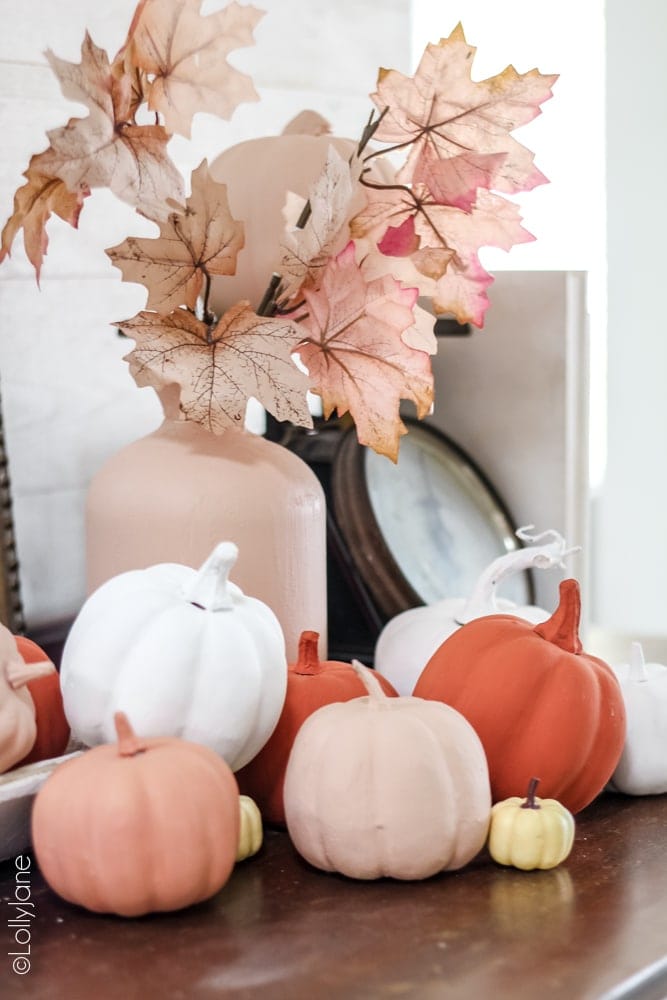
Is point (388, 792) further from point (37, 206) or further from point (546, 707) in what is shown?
point (37, 206)

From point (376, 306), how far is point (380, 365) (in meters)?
0.04

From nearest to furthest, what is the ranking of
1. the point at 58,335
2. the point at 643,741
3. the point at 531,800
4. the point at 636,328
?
the point at 531,800 → the point at 643,741 → the point at 58,335 → the point at 636,328

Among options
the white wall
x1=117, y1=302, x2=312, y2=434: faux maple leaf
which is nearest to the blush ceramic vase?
x1=117, y1=302, x2=312, y2=434: faux maple leaf

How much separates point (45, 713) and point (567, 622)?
1.05ft

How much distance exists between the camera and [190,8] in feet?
2.53

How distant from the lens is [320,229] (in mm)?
774

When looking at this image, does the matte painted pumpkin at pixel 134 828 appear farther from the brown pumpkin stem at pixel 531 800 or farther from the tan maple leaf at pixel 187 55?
the tan maple leaf at pixel 187 55

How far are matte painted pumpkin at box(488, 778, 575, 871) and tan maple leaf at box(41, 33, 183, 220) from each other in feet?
1.38

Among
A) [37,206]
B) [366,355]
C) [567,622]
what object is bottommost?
[567,622]

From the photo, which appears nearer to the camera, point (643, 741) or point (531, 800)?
point (531, 800)

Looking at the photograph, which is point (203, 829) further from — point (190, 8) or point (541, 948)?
point (190, 8)

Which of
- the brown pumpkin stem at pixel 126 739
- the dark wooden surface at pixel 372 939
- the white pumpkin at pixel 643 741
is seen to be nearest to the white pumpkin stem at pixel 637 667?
the white pumpkin at pixel 643 741

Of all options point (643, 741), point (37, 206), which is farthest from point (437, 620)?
point (37, 206)

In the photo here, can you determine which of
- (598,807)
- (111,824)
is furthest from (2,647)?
(598,807)
